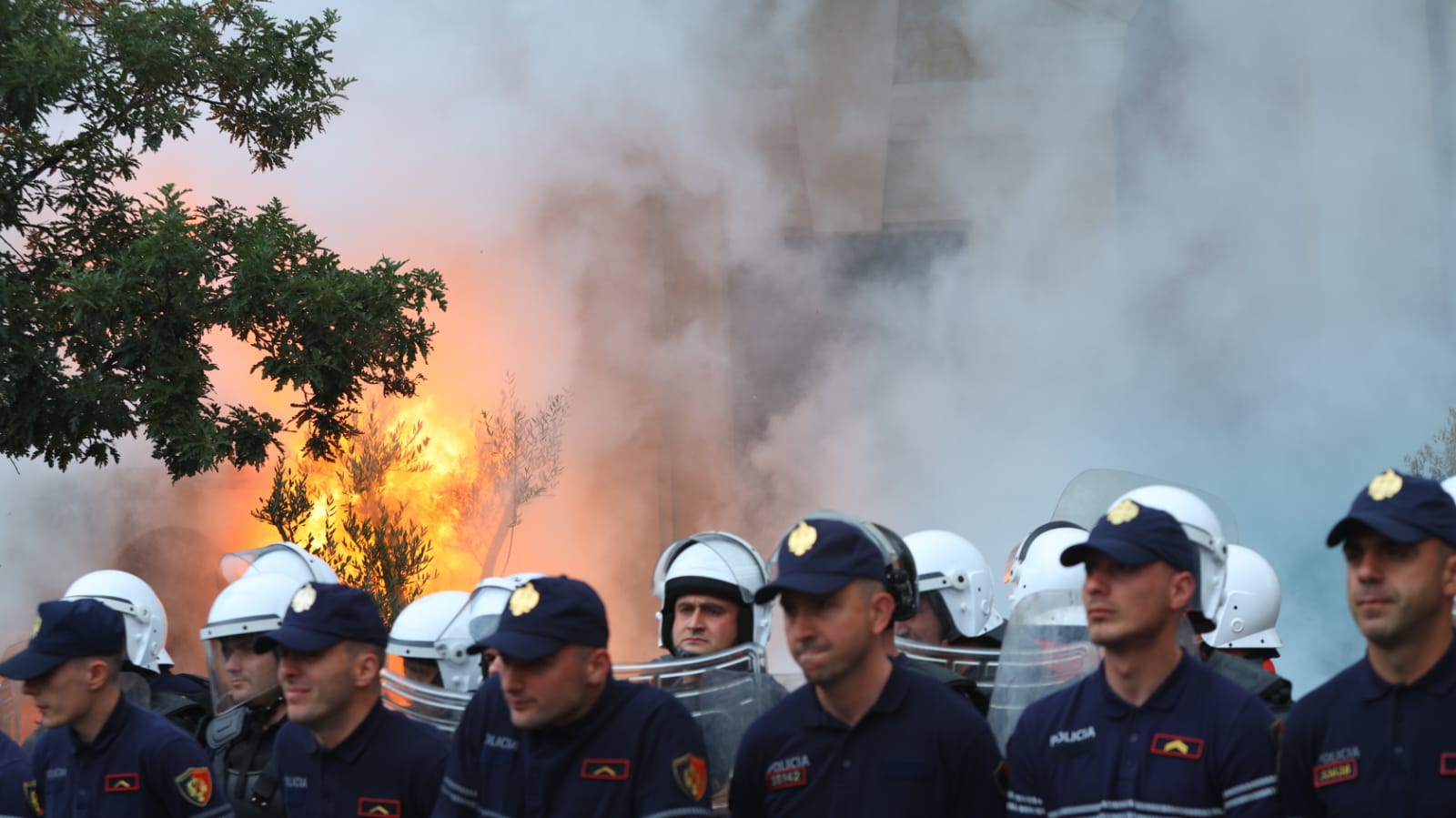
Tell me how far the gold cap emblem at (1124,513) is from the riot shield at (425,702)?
61.9 inches

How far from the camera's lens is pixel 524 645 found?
9.18ft

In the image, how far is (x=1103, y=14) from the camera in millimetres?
10195

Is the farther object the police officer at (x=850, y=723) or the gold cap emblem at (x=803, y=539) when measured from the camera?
the gold cap emblem at (x=803, y=539)

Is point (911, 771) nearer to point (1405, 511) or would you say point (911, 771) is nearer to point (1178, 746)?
point (1178, 746)

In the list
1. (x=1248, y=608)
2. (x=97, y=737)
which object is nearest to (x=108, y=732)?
(x=97, y=737)

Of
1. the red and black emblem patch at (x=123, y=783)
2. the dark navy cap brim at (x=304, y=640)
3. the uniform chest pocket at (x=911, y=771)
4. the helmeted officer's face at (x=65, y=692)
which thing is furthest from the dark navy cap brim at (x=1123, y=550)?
the helmeted officer's face at (x=65, y=692)

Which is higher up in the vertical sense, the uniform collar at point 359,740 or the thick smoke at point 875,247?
the thick smoke at point 875,247

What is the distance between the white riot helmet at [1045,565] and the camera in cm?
377

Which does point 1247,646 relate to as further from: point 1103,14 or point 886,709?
point 1103,14

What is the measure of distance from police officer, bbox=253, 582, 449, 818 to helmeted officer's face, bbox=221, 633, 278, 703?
70cm

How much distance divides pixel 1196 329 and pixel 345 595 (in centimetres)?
744

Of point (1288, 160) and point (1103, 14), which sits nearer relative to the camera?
point (1288, 160)

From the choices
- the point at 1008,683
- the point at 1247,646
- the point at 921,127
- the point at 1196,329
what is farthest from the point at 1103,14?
the point at 1008,683

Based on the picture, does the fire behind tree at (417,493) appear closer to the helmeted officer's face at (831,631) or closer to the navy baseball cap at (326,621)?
the navy baseball cap at (326,621)
